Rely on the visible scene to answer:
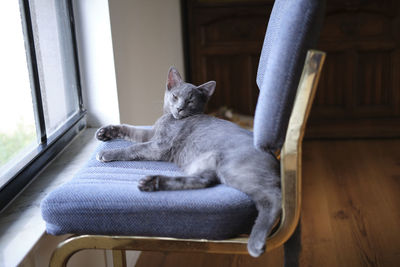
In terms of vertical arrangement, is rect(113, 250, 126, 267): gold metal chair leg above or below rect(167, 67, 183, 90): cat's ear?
below

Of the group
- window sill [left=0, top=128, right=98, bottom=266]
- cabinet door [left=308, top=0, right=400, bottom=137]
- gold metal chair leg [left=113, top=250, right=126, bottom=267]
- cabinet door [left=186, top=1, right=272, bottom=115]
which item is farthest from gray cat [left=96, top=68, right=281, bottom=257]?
cabinet door [left=308, top=0, right=400, bottom=137]

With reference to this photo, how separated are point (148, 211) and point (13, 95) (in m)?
0.62

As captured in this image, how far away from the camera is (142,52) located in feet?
6.95

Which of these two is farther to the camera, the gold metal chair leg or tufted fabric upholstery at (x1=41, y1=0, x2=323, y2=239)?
the gold metal chair leg

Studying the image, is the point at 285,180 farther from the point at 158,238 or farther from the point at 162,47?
the point at 162,47

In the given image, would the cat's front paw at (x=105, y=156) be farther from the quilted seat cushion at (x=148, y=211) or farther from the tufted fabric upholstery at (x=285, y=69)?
the tufted fabric upholstery at (x=285, y=69)

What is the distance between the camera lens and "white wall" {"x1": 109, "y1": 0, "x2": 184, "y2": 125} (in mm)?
1836

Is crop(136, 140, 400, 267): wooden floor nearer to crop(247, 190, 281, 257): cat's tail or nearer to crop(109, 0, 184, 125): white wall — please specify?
crop(109, 0, 184, 125): white wall

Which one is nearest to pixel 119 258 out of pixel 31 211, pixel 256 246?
pixel 31 211

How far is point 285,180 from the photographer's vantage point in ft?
3.14

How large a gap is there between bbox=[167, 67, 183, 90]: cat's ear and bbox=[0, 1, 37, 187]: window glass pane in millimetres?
416

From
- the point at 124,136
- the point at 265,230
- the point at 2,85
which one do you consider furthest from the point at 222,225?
the point at 2,85

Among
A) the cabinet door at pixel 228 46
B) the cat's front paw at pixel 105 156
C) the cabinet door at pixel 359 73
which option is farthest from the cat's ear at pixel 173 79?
the cabinet door at pixel 359 73

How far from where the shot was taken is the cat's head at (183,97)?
1333mm
